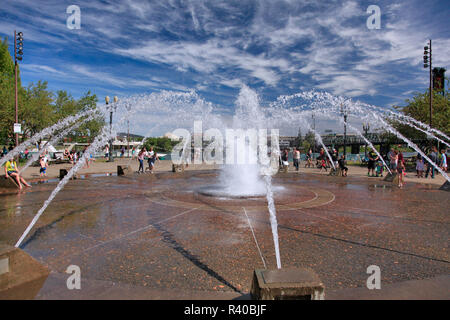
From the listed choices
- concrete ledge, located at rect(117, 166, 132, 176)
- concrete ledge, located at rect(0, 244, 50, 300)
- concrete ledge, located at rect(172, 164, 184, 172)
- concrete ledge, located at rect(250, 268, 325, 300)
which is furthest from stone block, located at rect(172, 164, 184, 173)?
concrete ledge, located at rect(250, 268, 325, 300)

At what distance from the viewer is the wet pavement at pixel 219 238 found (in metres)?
4.09

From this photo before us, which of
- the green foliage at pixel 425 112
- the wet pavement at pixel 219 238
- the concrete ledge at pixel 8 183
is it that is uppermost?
the green foliage at pixel 425 112

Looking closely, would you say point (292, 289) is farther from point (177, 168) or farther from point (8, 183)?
point (177, 168)

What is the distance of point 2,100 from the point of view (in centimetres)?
2945

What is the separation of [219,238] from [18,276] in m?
3.34

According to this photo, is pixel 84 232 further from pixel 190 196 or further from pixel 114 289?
pixel 190 196

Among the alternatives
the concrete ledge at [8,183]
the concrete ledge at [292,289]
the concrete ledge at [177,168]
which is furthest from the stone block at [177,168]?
the concrete ledge at [292,289]

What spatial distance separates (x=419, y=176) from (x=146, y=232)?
1943 cm

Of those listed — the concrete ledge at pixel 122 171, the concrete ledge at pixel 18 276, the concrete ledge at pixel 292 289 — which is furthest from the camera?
the concrete ledge at pixel 122 171

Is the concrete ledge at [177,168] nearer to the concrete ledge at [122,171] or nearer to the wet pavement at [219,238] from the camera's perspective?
the concrete ledge at [122,171]

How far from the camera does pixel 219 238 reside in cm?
576

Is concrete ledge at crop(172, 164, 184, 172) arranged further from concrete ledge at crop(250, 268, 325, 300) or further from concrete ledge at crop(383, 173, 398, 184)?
concrete ledge at crop(250, 268, 325, 300)

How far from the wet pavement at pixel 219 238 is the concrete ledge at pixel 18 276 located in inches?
8.1

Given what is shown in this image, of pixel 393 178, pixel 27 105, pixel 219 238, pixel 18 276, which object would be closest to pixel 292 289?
pixel 219 238
